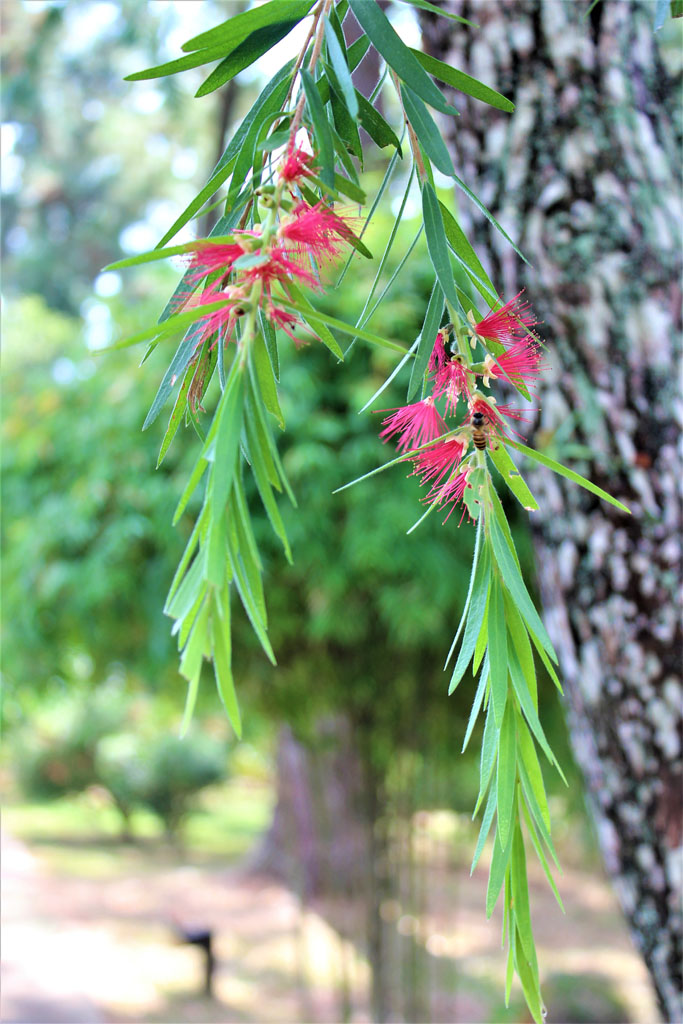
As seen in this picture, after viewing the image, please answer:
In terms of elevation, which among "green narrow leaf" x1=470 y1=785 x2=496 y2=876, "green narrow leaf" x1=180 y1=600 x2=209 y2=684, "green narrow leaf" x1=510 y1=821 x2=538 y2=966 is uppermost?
"green narrow leaf" x1=180 y1=600 x2=209 y2=684

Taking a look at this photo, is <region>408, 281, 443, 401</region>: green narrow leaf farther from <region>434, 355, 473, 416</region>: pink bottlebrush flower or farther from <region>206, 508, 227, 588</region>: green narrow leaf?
<region>206, 508, 227, 588</region>: green narrow leaf

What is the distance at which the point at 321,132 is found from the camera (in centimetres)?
30

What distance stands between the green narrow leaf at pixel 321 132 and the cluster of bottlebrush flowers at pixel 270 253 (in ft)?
0.05

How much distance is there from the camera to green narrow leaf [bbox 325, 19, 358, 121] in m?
0.31

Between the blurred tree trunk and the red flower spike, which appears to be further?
the blurred tree trunk

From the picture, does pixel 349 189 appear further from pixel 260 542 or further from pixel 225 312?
pixel 260 542

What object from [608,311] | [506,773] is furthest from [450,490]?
[608,311]

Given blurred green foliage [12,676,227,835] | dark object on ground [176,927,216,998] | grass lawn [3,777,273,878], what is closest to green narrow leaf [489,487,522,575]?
dark object on ground [176,927,216,998]

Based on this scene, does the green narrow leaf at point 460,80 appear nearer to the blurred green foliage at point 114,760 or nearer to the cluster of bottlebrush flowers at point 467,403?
the cluster of bottlebrush flowers at point 467,403

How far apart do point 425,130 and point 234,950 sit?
167 inches

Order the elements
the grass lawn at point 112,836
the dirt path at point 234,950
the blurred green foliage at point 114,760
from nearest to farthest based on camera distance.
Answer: the dirt path at point 234,950 < the grass lawn at point 112,836 < the blurred green foliage at point 114,760

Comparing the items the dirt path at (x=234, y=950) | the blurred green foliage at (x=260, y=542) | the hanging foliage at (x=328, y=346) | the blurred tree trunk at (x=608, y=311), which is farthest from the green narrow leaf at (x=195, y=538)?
the dirt path at (x=234, y=950)

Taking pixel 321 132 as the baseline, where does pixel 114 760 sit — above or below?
above

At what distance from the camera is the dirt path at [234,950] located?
10.1 feet
